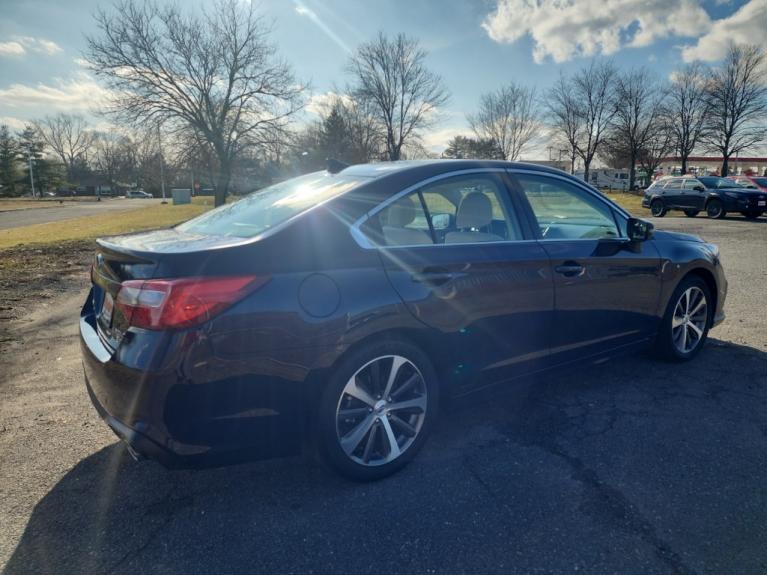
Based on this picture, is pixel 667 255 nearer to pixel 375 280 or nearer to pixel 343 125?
pixel 375 280

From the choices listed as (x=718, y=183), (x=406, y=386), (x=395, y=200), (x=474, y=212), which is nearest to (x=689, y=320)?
(x=474, y=212)

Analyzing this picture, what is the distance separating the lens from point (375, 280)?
7.73 feet

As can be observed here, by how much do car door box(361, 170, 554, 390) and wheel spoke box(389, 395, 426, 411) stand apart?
255 mm

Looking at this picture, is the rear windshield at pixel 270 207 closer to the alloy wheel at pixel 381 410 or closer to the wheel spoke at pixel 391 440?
the alloy wheel at pixel 381 410

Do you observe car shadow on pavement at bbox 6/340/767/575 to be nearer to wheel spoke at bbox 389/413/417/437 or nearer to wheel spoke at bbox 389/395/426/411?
wheel spoke at bbox 389/413/417/437

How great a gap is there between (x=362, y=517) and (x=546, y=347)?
5.23ft

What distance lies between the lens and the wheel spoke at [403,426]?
2.56 m

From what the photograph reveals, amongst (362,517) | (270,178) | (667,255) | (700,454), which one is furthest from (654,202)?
(270,178)

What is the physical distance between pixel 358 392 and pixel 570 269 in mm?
1661

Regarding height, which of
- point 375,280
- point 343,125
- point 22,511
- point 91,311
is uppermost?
point 343,125

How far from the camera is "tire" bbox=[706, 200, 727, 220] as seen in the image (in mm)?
20172

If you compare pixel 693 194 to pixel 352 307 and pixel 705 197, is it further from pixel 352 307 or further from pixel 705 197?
pixel 352 307

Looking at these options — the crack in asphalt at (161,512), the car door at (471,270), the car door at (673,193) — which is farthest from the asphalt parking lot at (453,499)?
the car door at (673,193)

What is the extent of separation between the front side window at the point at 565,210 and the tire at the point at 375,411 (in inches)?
52.9
